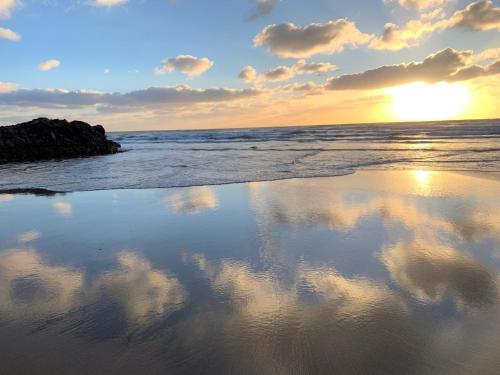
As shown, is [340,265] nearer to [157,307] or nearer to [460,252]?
[460,252]

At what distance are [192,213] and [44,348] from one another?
481cm

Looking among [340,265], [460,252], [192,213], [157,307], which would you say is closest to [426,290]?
[340,265]

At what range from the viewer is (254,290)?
4164 millimetres

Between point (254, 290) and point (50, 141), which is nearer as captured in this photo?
point (254, 290)

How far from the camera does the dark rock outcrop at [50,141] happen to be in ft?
85.5

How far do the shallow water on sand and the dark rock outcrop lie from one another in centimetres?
2144

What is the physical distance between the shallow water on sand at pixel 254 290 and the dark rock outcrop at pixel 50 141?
844 inches

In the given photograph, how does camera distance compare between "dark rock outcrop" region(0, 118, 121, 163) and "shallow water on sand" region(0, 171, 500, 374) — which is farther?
"dark rock outcrop" region(0, 118, 121, 163)

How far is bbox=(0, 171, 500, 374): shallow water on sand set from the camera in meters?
3.00

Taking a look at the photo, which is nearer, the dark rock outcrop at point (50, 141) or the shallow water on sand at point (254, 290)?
the shallow water on sand at point (254, 290)

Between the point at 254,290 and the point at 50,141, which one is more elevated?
the point at 50,141

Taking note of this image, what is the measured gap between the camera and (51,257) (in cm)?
547

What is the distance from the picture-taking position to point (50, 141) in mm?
28062

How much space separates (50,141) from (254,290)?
1140 inches
